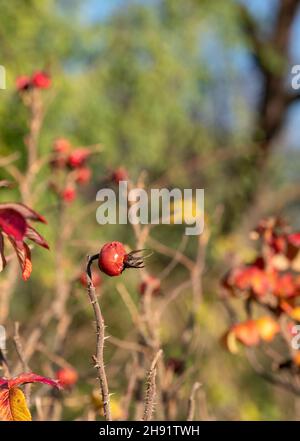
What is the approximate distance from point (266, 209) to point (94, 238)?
8.17ft

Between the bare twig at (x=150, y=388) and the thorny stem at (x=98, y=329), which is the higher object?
the thorny stem at (x=98, y=329)

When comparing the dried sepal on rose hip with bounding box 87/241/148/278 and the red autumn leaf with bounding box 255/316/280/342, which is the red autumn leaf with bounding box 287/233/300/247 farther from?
the dried sepal on rose hip with bounding box 87/241/148/278

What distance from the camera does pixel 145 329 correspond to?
5.58 feet

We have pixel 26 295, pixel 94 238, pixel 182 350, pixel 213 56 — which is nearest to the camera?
pixel 182 350

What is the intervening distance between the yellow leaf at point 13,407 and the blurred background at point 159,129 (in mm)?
1274

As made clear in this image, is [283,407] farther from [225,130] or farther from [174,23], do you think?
[225,130]

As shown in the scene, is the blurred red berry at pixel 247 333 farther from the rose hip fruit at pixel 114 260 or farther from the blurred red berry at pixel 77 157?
the rose hip fruit at pixel 114 260

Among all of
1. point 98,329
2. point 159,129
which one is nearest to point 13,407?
point 98,329

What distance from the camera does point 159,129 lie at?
5.33 m

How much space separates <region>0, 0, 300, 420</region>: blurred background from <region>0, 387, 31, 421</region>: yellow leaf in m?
1.27

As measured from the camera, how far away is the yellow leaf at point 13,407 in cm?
92

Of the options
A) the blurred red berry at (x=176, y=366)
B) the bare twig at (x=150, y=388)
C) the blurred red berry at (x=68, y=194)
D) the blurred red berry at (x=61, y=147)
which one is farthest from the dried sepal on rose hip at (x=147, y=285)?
the bare twig at (x=150, y=388)

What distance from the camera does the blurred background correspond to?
11.8 feet
